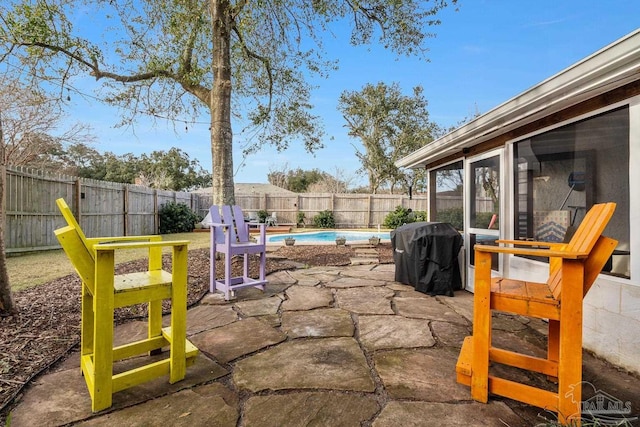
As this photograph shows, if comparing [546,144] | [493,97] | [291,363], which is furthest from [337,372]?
[493,97]

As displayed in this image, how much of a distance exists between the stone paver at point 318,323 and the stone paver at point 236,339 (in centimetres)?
16

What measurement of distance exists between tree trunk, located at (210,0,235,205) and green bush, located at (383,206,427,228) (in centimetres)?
980

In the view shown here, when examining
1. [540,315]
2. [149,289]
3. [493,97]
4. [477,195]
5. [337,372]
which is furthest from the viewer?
[493,97]

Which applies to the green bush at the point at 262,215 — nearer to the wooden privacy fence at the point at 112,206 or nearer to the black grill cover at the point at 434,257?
the wooden privacy fence at the point at 112,206

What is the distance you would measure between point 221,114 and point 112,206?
599cm

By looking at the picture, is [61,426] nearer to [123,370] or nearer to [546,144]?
[123,370]

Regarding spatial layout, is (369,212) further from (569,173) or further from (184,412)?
(184,412)

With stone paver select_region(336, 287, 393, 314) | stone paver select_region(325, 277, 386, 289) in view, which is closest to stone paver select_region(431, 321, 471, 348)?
stone paver select_region(336, 287, 393, 314)

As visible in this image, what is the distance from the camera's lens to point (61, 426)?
142 centimetres

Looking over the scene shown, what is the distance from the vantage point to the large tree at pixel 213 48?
18.5 ft

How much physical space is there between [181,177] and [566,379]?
2662cm

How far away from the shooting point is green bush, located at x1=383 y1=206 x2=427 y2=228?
14.0 meters

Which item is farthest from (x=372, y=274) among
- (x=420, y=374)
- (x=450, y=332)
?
(x=420, y=374)

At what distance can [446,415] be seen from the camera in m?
1.53
